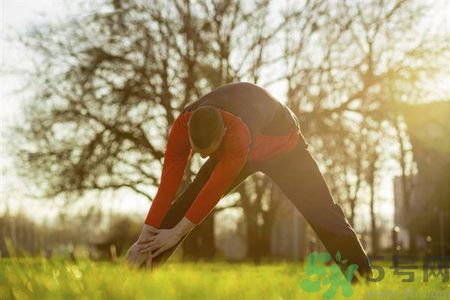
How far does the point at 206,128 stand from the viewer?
11.2ft

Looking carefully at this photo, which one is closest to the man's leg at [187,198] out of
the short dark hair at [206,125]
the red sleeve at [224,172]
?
the red sleeve at [224,172]

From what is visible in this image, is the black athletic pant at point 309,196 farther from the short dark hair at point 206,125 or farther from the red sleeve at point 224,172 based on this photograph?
the short dark hair at point 206,125

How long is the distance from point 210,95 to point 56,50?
12.2 metres

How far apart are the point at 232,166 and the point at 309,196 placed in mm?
834

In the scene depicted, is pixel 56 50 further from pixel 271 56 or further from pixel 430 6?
pixel 430 6

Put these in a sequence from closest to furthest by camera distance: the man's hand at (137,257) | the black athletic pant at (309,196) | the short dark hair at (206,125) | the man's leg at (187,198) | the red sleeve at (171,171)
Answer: the short dark hair at (206,125)
the man's hand at (137,257)
the red sleeve at (171,171)
the man's leg at (187,198)
the black athletic pant at (309,196)

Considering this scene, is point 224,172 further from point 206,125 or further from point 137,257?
point 137,257

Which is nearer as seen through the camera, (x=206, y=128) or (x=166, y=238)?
(x=206, y=128)

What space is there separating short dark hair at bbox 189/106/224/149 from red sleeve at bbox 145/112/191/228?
381 millimetres

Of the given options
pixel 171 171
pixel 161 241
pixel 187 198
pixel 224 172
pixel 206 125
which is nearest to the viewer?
pixel 206 125

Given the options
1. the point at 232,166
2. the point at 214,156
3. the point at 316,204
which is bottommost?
the point at 316,204

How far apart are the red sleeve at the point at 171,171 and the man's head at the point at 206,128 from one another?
1.23ft

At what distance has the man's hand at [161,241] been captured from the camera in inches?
144

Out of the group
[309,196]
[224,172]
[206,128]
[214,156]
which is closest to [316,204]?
[309,196]
